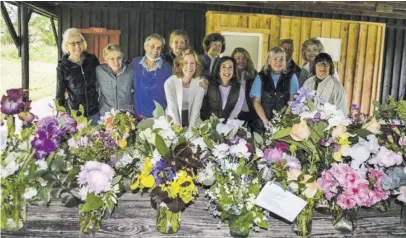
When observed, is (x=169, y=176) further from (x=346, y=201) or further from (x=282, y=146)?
(x=346, y=201)

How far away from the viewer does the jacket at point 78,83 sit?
3307 mm

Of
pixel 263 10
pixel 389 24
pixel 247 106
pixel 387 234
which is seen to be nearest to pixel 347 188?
pixel 387 234

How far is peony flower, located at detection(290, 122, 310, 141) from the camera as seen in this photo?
1728mm

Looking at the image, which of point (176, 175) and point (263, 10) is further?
point (263, 10)

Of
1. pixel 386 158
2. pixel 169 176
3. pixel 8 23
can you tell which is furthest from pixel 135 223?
pixel 8 23

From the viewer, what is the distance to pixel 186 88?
10.6ft

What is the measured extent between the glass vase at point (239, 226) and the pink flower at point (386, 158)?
1.89 ft

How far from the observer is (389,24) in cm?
688

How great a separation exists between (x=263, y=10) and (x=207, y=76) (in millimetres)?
3242

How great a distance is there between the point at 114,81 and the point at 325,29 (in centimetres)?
408

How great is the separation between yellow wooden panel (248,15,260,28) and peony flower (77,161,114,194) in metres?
4.85

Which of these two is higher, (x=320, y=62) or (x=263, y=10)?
(x=263, y=10)

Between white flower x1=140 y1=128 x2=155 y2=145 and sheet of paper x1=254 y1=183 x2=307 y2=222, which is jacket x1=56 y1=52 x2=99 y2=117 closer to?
white flower x1=140 y1=128 x2=155 y2=145

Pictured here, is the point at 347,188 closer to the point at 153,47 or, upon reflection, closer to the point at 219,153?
the point at 219,153
